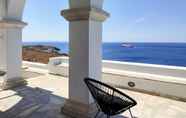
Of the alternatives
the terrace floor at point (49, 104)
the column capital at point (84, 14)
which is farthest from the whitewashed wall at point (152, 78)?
the column capital at point (84, 14)

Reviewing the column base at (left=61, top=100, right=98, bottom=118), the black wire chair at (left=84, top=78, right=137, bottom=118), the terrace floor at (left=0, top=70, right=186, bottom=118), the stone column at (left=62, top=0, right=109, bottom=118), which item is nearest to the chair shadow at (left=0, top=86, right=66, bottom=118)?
the terrace floor at (left=0, top=70, right=186, bottom=118)

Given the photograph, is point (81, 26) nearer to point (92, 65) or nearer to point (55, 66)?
point (92, 65)

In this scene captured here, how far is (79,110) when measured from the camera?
9.21ft

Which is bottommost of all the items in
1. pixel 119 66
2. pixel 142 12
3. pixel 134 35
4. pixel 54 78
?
pixel 54 78

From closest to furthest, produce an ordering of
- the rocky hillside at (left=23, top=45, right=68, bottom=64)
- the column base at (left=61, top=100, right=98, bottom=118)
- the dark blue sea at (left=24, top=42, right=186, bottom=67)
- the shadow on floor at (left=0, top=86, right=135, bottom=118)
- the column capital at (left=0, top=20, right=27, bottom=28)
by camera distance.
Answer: the column base at (left=61, top=100, right=98, bottom=118), the shadow on floor at (left=0, top=86, right=135, bottom=118), the column capital at (left=0, top=20, right=27, bottom=28), the rocky hillside at (left=23, top=45, right=68, bottom=64), the dark blue sea at (left=24, top=42, right=186, bottom=67)

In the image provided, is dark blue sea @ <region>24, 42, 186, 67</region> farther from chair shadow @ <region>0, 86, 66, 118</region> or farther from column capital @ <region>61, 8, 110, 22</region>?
column capital @ <region>61, 8, 110, 22</region>

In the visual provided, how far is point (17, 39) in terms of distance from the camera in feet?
14.6

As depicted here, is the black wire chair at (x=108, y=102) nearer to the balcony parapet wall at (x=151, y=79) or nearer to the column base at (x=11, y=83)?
the balcony parapet wall at (x=151, y=79)

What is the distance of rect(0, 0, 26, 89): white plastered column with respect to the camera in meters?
4.23

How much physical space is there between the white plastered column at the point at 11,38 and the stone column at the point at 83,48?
2046mm

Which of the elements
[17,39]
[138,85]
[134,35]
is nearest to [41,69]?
[17,39]

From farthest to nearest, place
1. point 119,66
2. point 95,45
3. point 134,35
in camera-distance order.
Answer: point 134,35 < point 119,66 < point 95,45

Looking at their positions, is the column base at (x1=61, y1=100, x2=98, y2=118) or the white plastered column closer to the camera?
the column base at (x1=61, y1=100, x2=98, y2=118)

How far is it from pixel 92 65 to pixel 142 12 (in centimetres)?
4464
